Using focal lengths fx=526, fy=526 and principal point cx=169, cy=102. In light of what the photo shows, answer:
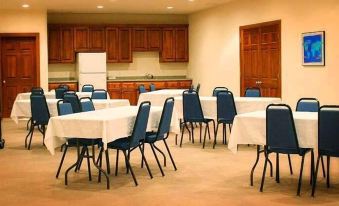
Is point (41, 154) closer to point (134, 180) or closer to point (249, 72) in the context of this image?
point (134, 180)

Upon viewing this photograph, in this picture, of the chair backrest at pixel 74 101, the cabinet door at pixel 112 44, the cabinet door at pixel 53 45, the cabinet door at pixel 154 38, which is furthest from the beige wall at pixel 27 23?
the chair backrest at pixel 74 101

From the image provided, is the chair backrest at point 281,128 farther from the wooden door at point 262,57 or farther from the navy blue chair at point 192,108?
the wooden door at point 262,57

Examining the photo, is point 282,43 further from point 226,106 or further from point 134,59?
point 134,59

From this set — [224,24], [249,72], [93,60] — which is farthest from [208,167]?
[93,60]

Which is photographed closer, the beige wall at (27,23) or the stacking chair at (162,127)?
the stacking chair at (162,127)

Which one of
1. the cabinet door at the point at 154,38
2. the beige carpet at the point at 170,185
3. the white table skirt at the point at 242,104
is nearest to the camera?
the beige carpet at the point at 170,185

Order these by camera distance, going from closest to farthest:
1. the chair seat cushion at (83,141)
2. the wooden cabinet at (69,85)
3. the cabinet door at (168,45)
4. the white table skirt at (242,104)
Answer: the chair seat cushion at (83,141), the white table skirt at (242,104), the wooden cabinet at (69,85), the cabinet door at (168,45)

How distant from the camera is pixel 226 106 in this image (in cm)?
810

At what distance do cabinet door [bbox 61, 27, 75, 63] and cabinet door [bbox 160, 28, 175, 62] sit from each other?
8.41 feet

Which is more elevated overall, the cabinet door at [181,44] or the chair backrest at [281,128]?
the cabinet door at [181,44]

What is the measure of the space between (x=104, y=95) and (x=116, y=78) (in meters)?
4.91

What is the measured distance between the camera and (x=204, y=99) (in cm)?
860

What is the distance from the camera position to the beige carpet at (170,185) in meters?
5.12

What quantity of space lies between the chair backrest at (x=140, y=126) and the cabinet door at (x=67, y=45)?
8720 millimetres
